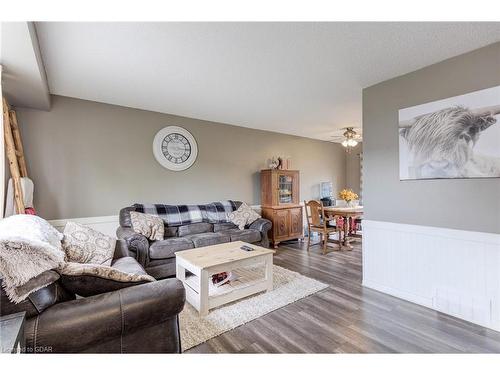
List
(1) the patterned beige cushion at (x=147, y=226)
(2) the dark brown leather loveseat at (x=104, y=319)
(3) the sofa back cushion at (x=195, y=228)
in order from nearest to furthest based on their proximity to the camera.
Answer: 1. (2) the dark brown leather loveseat at (x=104, y=319)
2. (1) the patterned beige cushion at (x=147, y=226)
3. (3) the sofa back cushion at (x=195, y=228)

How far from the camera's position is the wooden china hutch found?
468 cm

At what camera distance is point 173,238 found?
130 inches

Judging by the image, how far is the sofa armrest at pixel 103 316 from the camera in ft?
3.61

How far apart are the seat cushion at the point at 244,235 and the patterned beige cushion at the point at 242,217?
5.9 inches

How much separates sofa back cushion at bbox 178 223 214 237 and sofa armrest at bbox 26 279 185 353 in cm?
216

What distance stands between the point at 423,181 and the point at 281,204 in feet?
9.15

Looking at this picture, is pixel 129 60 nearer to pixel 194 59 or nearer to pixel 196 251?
pixel 194 59

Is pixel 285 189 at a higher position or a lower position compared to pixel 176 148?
lower

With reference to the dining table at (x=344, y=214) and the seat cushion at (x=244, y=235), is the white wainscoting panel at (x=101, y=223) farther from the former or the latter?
the dining table at (x=344, y=214)

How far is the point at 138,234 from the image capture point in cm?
295

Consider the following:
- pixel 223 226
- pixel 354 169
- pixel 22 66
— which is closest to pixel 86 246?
pixel 22 66

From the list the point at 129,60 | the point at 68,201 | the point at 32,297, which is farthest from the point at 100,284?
the point at 68,201

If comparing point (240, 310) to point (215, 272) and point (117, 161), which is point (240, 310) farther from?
point (117, 161)

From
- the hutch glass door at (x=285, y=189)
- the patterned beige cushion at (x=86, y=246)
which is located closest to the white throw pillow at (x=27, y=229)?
the patterned beige cushion at (x=86, y=246)
